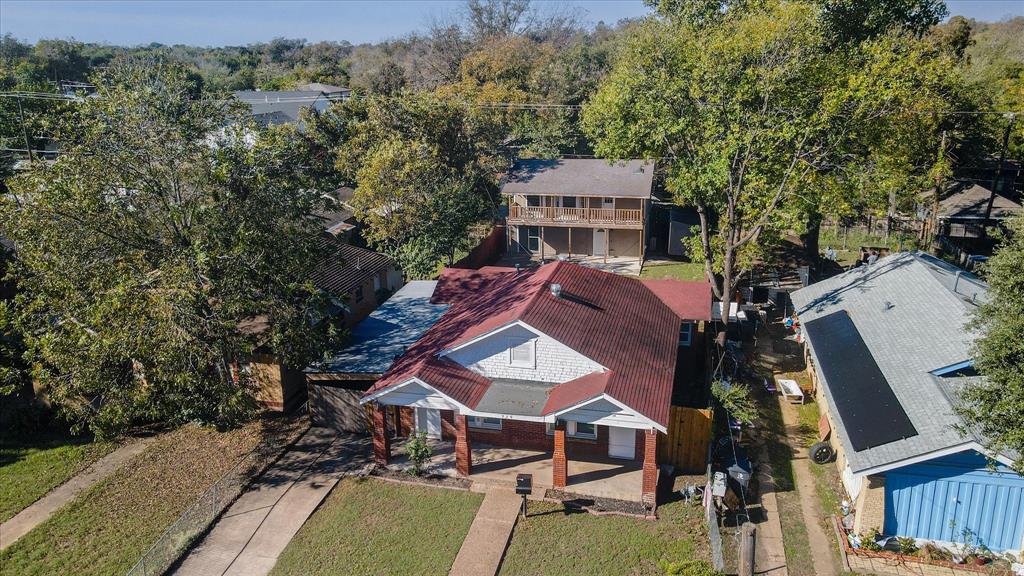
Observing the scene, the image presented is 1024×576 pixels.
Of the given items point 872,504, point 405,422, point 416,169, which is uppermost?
point 416,169

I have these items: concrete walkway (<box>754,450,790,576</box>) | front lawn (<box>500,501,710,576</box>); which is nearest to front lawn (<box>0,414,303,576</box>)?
front lawn (<box>500,501,710,576</box>)

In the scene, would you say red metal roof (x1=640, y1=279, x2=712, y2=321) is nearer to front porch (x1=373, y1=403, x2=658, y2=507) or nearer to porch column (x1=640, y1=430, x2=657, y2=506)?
front porch (x1=373, y1=403, x2=658, y2=507)

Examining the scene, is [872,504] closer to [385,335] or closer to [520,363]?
[520,363]

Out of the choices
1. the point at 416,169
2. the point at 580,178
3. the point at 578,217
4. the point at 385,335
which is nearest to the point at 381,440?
the point at 385,335

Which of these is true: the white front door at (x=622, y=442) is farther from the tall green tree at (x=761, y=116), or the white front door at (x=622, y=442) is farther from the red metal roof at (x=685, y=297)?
the tall green tree at (x=761, y=116)

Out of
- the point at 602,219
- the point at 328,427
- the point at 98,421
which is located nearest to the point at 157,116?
the point at 98,421

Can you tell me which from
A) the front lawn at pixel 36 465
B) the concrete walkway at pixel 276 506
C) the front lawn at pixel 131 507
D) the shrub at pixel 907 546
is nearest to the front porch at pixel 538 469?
the concrete walkway at pixel 276 506
